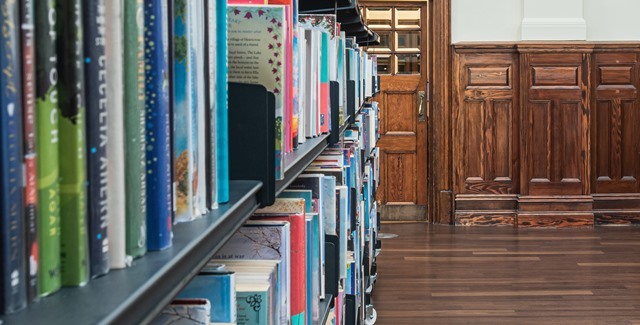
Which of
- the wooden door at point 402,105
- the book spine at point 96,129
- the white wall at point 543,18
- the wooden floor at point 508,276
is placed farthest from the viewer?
the wooden door at point 402,105

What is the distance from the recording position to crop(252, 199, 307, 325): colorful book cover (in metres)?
1.49

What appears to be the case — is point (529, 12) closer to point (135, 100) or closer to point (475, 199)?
point (475, 199)

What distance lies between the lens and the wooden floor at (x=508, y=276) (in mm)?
5195

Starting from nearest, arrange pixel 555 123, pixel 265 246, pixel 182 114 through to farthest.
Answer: pixel 182 114 < pixel 265 246 < pixel 555 123

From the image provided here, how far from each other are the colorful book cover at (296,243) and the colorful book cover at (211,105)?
0.51 meters

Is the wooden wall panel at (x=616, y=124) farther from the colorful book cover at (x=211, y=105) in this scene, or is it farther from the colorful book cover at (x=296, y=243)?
the colorful book cover at (x=211, y=105)

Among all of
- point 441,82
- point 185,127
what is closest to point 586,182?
point 441,82

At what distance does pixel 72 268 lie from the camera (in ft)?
1.90

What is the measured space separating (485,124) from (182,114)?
24.8ft

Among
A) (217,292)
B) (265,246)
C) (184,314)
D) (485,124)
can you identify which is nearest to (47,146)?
(184,314)

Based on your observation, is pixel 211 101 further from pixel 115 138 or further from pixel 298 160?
pixel 298 160

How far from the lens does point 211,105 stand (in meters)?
0.95

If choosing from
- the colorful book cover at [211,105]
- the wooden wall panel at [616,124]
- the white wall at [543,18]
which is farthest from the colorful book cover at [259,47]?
the wooden wall panel at [616,124]

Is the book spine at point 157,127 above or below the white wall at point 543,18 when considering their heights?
below
